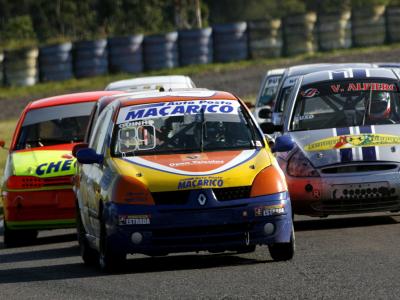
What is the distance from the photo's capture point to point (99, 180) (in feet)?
37.0

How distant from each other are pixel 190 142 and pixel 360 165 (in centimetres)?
254

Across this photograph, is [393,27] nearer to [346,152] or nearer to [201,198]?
[346,152]

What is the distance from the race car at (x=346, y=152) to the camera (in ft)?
44.0

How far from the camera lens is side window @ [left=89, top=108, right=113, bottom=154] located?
471 inches

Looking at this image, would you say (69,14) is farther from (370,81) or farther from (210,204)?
(210,204)

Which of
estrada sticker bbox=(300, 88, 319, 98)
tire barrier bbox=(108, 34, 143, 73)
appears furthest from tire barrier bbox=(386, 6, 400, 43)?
estrada sticker bbox=(300, 88, 319, 98)

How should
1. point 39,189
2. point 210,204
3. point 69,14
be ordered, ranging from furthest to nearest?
point 69,14, point 39,189, point 210,204

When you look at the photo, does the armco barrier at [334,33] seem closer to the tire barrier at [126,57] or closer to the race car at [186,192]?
the tire barrier at [126,57]

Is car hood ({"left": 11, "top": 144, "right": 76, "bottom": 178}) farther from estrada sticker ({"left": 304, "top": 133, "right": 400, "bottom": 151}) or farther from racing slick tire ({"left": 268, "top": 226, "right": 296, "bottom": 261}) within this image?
racing slick tire ({"left": 268, "top": 226, "right": 296, "bottom": 261})

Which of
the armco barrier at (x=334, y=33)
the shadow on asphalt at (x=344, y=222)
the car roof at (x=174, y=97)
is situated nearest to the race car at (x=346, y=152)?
the shadow on asphalt at (x=344, y=222)

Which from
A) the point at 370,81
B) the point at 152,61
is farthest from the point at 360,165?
the point at 152,61

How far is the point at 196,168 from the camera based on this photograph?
35.3 ft

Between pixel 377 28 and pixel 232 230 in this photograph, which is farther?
pixel 377 28

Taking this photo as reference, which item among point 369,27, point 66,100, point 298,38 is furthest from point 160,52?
point 66,100
